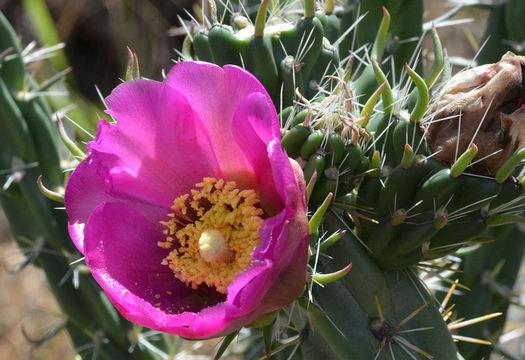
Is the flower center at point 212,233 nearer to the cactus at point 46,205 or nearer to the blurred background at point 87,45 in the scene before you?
the cactus at point 46,205

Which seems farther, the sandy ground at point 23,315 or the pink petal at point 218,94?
the sandy ground at point 23,315

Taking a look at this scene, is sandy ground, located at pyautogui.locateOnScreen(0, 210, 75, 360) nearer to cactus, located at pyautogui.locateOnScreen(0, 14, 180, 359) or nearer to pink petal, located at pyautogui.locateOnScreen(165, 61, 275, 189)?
cactus, located at pyautogui.locateOnScreen(0, 14, 180, 359)

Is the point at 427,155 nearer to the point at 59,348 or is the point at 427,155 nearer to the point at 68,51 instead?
the point at 59,348

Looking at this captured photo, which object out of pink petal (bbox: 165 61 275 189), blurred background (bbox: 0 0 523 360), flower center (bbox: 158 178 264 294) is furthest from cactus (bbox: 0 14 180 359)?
blurred background (bbox: 0 0 523 360)

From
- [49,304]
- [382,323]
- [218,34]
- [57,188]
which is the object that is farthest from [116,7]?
[382,323]

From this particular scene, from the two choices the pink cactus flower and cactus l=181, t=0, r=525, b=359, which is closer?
the pink cactus flower

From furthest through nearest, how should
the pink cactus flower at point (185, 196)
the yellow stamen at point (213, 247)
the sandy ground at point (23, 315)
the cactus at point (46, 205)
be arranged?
the sandy ground at point (23, 315) < the cactus at point (46, 205) < the yellow stamen at point (213, 247) < the pink cactus flower at point (185, 196)

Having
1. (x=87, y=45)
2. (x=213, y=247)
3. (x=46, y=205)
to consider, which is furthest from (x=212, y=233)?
(x=87, y=45)

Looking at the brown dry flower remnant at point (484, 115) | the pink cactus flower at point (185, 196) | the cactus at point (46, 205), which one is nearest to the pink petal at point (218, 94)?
the pink cactus flower at point (185, 196)
